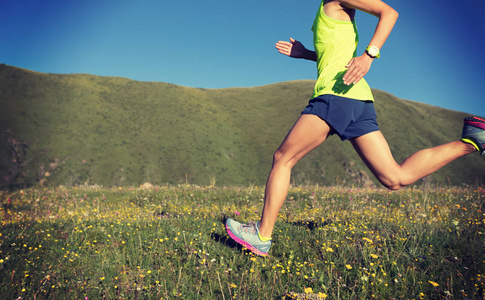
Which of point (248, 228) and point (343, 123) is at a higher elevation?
point (343, 123)

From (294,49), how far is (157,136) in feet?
244

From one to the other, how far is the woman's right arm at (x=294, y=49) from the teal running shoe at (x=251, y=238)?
7.93 feet

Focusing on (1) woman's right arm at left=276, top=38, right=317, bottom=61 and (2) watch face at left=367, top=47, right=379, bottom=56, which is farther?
(1) woman's right arm at left=276, top=38, right=317, bottom=61

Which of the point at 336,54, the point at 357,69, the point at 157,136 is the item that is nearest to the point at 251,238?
the point at 357,69

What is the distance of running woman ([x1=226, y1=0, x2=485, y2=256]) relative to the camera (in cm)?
325

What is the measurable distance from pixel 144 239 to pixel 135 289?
1.23 m

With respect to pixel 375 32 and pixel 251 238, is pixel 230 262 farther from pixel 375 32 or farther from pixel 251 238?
pixel 375 32

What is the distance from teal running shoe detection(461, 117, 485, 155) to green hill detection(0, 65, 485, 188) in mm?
53616

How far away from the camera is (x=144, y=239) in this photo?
4.18 metres

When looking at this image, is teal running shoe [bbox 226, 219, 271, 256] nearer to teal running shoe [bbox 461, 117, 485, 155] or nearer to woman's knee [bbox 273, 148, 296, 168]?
woman's knee [bbox 273, 148, 296, 168]

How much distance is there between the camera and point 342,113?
10.9 ft

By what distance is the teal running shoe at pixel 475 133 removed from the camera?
10.6 ft

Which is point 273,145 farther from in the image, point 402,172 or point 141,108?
point 402,172

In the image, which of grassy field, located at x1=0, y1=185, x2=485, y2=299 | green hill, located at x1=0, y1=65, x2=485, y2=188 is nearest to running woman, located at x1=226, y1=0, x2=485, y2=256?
grassy field, located at x1=0, y1=185, x2=485, y2=299
